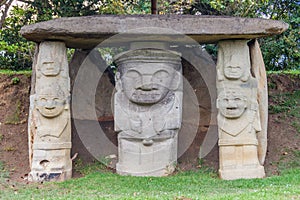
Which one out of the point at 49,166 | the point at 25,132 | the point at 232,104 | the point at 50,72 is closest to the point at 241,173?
the point at 232,104

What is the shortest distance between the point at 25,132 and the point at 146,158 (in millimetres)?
2721

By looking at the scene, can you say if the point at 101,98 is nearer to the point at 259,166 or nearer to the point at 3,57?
the point at 259,166

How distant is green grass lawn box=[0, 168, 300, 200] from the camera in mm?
4469

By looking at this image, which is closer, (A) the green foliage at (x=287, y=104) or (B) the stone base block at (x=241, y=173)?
(B) the stone base block at (x=241, y=173)

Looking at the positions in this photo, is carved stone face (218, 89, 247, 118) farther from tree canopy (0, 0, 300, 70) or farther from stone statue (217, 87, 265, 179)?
tree canopy (0, 0, 300, 70)

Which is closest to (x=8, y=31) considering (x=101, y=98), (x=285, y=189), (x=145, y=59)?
(x=101, y=98)

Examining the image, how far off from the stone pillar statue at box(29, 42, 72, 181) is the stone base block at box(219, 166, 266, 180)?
7.75 ft

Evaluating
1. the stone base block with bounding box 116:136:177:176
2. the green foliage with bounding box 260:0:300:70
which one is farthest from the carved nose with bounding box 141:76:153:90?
the green foliage with bounding box 260:0:300:70

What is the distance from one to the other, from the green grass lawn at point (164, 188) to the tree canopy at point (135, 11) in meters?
4.88

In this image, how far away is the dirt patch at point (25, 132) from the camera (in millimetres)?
6348

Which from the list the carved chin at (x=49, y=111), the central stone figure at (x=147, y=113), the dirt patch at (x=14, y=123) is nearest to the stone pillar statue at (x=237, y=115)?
the central stone figure at (x=147, y=113)

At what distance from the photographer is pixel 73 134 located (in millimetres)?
7246

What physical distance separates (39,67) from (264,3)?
658 centimetres

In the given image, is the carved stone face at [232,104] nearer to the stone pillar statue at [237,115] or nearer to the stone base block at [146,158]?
the stone pillar statue at [237,115]
